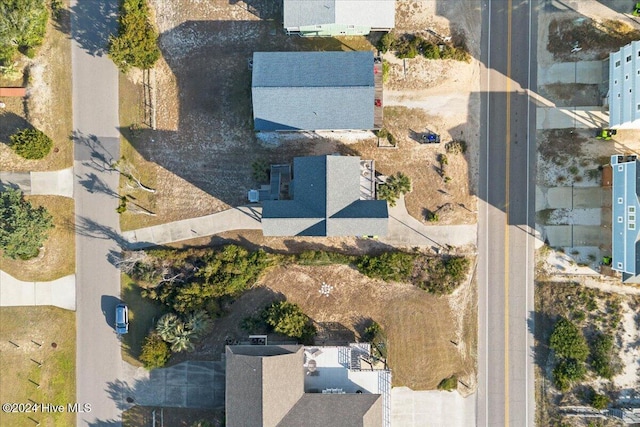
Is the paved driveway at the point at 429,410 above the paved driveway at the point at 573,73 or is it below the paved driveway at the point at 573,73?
below

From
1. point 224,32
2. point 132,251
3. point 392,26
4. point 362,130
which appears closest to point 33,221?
point 132,251

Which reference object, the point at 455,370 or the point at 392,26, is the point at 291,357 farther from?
the point at 392,26

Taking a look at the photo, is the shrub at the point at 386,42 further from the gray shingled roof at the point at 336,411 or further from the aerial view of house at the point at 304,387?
the gray shingled roof at the point at 336,411

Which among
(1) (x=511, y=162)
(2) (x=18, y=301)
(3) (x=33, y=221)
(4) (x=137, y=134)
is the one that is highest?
(4) (x=137, y=134)

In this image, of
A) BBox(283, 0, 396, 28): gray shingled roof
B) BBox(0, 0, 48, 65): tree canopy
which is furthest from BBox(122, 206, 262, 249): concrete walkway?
BBox(0, 0, 48, 65): tree canopy

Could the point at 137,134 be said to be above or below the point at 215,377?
above

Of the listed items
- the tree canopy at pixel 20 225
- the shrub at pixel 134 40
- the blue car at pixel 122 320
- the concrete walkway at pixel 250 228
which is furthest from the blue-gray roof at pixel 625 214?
the tree canopy at pixel 20 225

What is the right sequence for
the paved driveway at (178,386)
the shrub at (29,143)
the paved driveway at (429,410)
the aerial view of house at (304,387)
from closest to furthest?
the aerial view of house at (304,387) < the shrub at (29,143) < the paved driveway at (429,410) < the paved driveway at (178,386)
